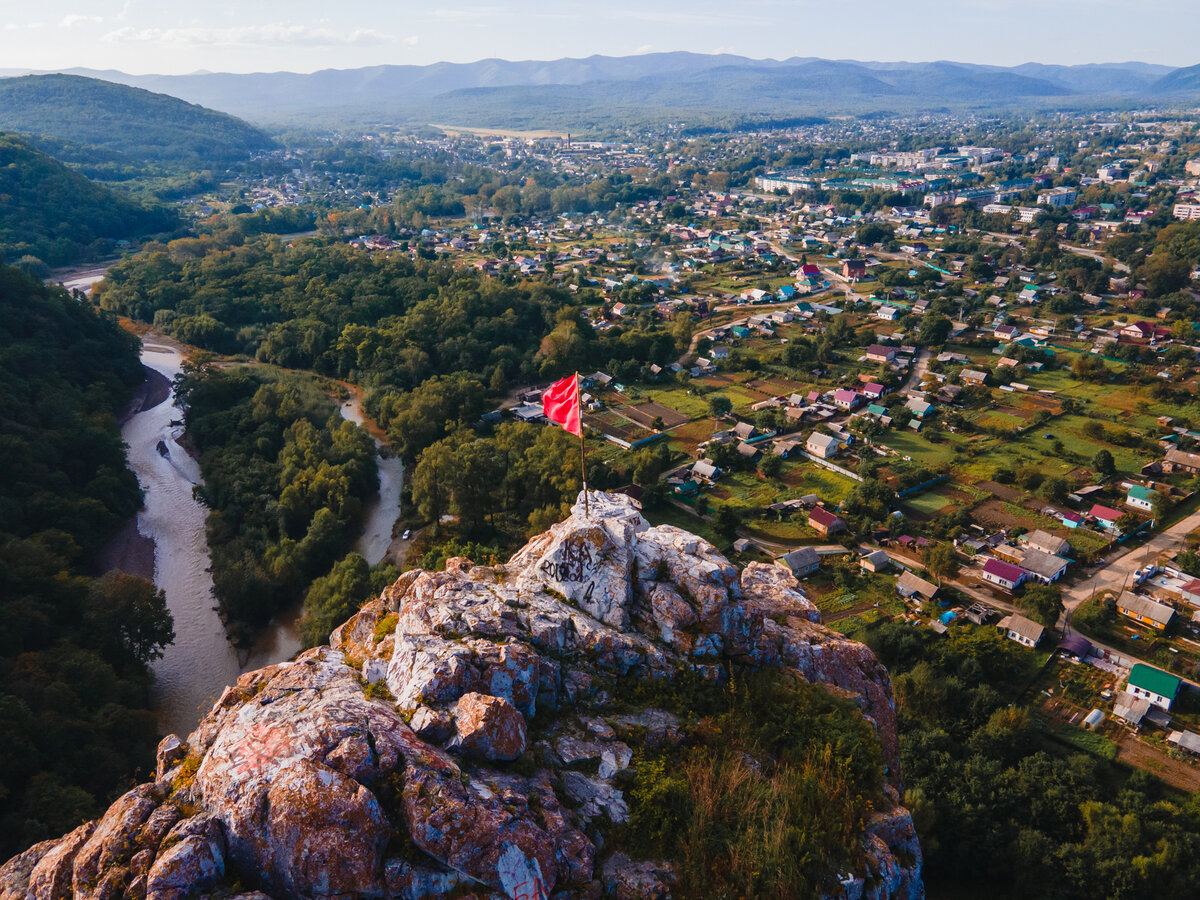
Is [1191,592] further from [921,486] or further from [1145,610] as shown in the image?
[921,486]

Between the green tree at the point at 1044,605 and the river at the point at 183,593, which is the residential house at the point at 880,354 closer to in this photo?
the green tree at the point at 1044,605

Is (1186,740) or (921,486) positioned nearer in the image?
(1186,740)

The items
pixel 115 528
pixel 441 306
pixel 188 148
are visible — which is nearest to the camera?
pixel 115 528

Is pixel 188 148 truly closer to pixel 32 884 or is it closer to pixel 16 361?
pixel 16 361

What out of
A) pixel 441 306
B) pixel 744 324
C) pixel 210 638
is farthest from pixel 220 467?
pixel 744 324

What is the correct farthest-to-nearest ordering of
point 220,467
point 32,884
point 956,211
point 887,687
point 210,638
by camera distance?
point 956,211 → point 220,467 → point 210,638 → point 887,687 → point 32,884

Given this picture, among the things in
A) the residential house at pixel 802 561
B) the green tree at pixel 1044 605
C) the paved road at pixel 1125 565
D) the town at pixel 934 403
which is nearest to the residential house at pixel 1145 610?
the town at pixel 934 403

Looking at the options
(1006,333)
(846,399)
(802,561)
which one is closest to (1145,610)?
(802,561)
